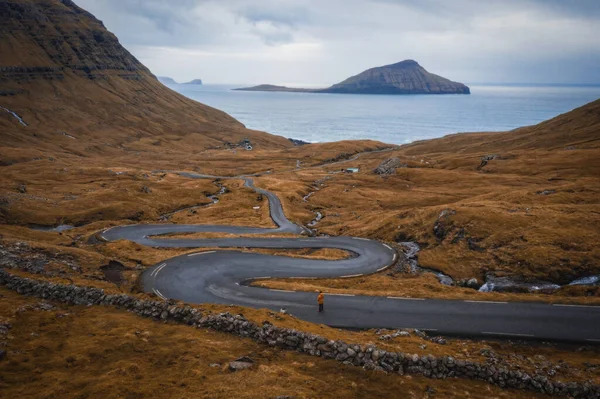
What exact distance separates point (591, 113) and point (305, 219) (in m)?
139

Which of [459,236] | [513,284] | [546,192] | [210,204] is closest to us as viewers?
[513,284]

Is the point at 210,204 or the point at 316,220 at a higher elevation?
the point at 210,204

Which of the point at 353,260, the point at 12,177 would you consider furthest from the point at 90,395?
the point at 12,177

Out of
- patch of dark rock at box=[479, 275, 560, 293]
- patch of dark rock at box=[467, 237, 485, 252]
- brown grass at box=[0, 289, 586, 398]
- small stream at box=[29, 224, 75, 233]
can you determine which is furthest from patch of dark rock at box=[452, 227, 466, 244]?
small stream at box=[29, 224, 75, 233]

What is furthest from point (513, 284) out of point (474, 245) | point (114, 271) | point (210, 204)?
point (210, 204)

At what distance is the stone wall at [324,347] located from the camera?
19.2m

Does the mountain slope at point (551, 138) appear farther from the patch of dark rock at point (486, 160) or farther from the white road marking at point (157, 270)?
the white road marking at point (157, 270)

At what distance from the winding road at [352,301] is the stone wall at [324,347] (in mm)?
7078

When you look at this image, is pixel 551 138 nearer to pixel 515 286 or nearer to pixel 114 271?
pixel 515 286

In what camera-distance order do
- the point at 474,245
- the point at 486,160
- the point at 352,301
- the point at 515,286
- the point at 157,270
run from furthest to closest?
the point at 486,160, the point at 474,245, the point at 157,270, the point at 515,286, the point at 352,301

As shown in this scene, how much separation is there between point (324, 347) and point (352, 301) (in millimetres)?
11404

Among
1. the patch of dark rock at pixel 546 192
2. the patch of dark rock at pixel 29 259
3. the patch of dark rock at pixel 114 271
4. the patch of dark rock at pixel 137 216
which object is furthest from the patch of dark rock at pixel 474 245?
the patch of dark rock at pixel 137 216

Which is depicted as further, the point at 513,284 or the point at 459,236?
the point at 459,236

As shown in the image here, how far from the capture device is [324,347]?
21.0m
